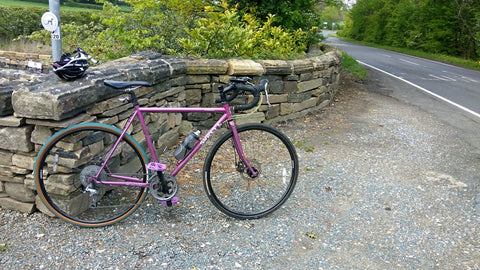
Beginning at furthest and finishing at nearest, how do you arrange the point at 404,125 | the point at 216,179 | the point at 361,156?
the point at 404,125, the point at 361,156, the point at 216,179

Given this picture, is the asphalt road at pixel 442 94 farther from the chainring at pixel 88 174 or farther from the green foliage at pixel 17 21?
the green foliage at pixel 17 21

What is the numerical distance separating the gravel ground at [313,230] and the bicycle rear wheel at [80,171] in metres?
0.16

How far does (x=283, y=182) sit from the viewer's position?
11.4 feet

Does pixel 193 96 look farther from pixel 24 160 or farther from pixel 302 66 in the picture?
pixel 24 160

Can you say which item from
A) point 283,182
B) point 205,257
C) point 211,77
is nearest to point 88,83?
point 205,257

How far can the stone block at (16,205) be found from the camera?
10.1ft

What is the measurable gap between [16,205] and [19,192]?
122 mm

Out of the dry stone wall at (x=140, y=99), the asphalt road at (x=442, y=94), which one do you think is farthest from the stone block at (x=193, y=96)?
the asphalt road at (x=442, y=94)

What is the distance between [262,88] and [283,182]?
2.89 feet

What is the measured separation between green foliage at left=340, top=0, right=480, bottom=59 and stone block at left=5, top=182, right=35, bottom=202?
22771 mm

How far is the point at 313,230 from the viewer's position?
10.6 feet

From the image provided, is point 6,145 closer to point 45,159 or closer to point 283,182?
point 45,159

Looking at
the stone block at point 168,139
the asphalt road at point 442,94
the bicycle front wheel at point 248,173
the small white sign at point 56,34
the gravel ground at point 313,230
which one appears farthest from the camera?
the asphalt road at point 442,94

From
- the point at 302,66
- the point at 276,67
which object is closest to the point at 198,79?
the point at 276,67
